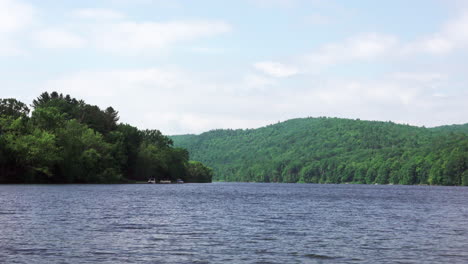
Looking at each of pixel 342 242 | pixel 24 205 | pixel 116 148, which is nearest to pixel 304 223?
pixel 342 242

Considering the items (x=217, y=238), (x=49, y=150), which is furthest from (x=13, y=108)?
(x=217, y=238)

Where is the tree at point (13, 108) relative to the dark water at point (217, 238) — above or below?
above

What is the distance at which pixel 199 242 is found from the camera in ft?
136

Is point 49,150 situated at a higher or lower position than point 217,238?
higher

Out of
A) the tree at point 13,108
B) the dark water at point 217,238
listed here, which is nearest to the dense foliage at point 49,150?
the tree at point 13,108

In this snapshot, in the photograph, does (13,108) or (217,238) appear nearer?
(217,238)

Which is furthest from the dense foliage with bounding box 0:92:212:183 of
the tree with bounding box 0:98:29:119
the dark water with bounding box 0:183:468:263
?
the dark water with bounding box 0:183:468:263

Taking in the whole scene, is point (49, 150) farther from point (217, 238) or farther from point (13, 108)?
point (217, 238)

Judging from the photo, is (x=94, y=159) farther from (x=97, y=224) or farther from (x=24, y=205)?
(x=97, y=224)

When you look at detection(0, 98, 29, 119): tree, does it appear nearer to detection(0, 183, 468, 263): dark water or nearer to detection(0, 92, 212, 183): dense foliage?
detection(0, 92, 212, 183): dense foliage

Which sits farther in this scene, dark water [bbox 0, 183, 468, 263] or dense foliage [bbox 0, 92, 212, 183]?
dense foliage [bbox 0, 92, 212, 183]

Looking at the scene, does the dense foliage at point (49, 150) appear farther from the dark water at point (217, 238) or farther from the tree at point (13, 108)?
the dark water at point (217, 238)

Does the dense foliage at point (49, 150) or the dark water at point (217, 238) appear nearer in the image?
the dark water at point (217, 238)

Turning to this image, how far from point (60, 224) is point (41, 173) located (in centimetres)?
11298
